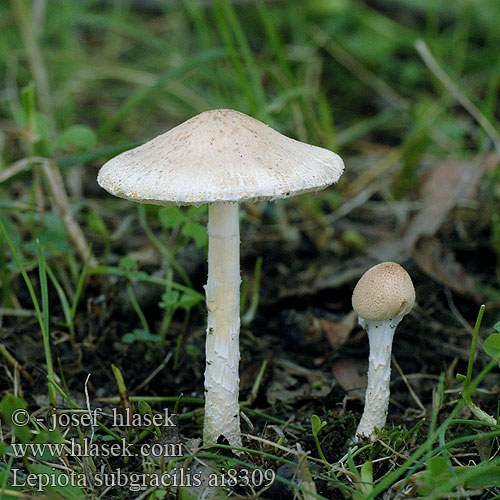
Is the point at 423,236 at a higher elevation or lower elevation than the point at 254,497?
higher

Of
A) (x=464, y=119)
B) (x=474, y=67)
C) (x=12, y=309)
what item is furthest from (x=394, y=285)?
(x=474, y=67)

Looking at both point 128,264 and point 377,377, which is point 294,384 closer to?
point 377,377

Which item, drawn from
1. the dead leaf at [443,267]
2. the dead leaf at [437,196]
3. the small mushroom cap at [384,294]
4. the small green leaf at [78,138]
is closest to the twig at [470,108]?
the dead leaf at [437,196]

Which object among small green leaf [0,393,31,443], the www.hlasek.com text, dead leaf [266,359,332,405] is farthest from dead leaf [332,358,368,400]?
small green leaf [0,393,31,443]

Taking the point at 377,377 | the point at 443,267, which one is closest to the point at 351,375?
the point at 377,377

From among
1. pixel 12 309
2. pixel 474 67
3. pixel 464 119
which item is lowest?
pixel 12 309

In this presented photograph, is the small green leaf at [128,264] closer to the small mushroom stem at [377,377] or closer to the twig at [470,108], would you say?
the small mushroom stem at [377,377]

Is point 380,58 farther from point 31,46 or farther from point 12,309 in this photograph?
point 12,309
